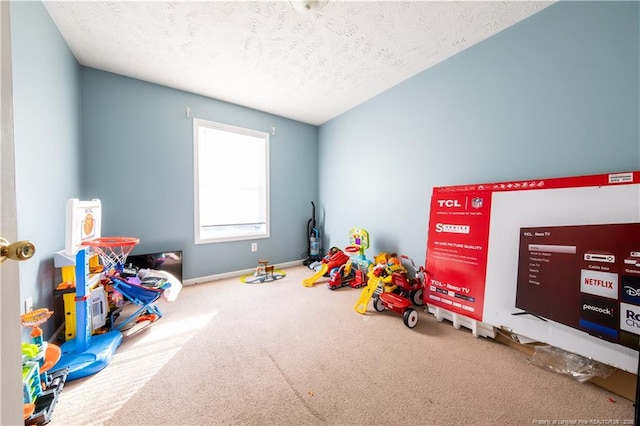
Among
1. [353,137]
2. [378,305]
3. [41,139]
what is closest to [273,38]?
[353,137]

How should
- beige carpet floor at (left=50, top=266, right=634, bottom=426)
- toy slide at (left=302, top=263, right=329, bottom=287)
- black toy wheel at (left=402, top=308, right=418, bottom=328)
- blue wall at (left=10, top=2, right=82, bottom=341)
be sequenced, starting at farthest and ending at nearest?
1. toy slide at (left=302, top=263, right=329, bottom=287)
2. black toy wheel at (left=402, top=308, right=418, bottom=328)
3. blue wall at (left=10, top=2, right=82, bottom=341)
4. beige carpet floor at (left=50, top=266, right=634, bottom=426)

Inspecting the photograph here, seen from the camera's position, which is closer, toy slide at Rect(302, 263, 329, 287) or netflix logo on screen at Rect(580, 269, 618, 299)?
netflix logo on screen at Rect(580, 269, 618, 299)

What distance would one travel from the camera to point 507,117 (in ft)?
6.77

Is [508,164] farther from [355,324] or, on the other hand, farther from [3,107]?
[3,107]

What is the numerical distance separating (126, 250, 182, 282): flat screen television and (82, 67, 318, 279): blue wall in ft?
0.30

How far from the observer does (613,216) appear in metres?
1.45

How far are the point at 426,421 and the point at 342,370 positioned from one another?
54cm

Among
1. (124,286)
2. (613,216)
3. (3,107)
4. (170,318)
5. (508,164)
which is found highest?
(508,164)

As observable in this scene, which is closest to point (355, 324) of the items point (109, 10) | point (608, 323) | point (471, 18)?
point (608, 323)

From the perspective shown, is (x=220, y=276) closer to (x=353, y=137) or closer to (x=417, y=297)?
(x=417, y=297)

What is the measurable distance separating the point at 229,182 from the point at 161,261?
1.45 m

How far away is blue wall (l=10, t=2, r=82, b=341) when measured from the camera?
1.48 m

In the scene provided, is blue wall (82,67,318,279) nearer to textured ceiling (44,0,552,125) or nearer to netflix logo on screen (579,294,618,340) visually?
textured ceiling (44,0,552,125)

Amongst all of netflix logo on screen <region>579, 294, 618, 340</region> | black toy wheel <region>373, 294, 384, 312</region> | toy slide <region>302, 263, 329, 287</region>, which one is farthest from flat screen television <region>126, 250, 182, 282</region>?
netflix logo on screen <region>579, 294, 618, 340</region>
